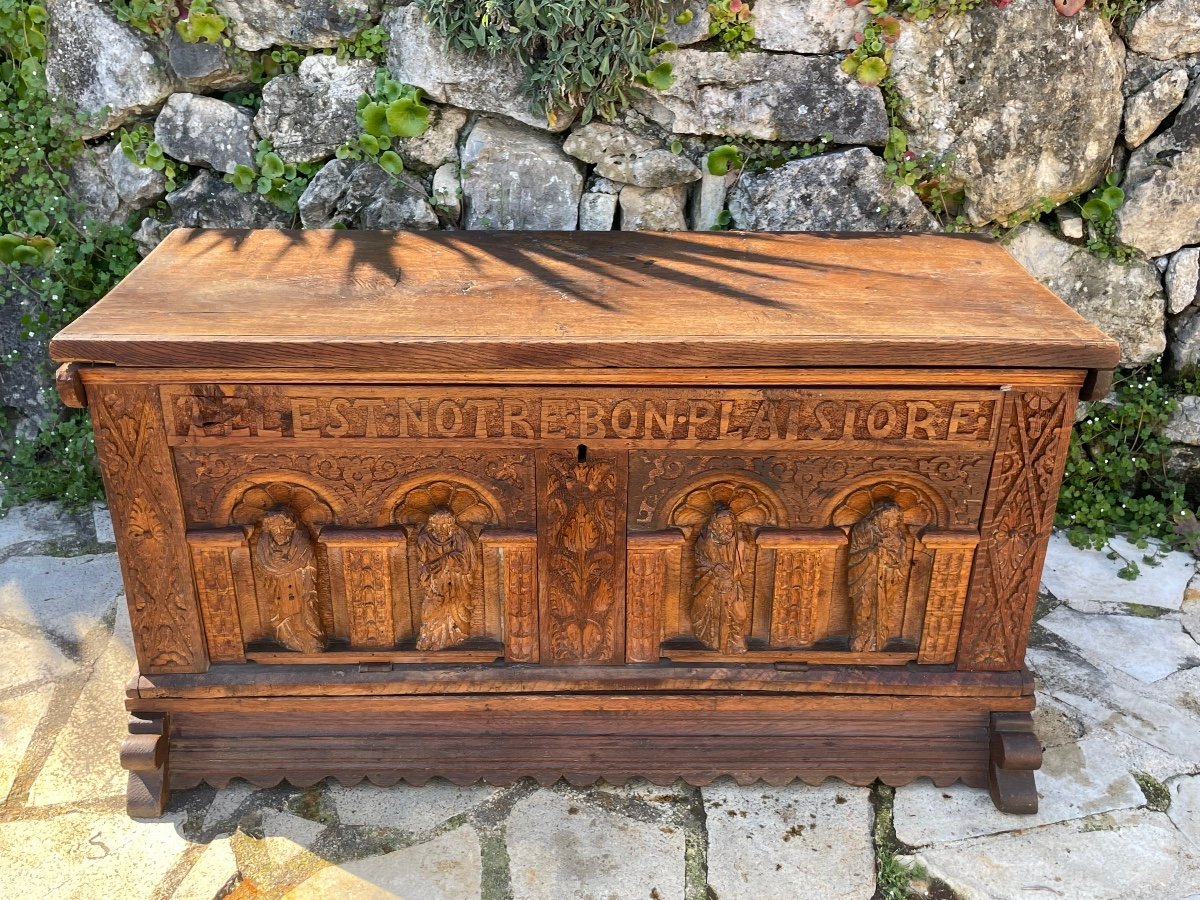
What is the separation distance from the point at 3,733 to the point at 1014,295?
251 cm

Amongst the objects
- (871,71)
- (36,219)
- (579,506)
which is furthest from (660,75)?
(36,219)

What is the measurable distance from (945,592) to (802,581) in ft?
1.00

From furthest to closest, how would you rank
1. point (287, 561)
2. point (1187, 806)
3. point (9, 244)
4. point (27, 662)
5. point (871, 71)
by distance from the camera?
1. point (9, 244)
2. point (871, 71)
3. point (27, 662)
4. point (1187, 806)
5. point (287, 561)

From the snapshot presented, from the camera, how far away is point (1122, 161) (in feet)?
9.80

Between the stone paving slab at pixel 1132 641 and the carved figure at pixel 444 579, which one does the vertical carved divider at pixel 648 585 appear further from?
the stone paving slab at pixel 1132 641

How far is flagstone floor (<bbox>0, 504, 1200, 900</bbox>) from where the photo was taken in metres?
2.08

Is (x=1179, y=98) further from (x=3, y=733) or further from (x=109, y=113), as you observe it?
(x=3, y=733)

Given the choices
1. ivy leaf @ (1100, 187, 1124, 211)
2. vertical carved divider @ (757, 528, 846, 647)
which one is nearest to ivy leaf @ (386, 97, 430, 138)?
vertical carved divider @ (757, 528, 846, 647)

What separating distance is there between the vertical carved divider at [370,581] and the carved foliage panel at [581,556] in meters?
0.31

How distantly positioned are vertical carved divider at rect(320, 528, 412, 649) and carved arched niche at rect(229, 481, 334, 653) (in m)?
0.04

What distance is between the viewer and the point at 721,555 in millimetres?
2164

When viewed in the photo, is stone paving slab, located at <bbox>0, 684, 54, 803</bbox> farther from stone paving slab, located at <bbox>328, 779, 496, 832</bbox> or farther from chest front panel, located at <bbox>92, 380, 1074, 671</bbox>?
stone paving slab, located at <bbox>328, 779, 496, 832</bbox>

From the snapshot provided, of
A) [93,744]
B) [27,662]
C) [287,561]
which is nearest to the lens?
[287,561]

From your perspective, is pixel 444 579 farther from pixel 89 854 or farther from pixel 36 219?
pixel 36 219
